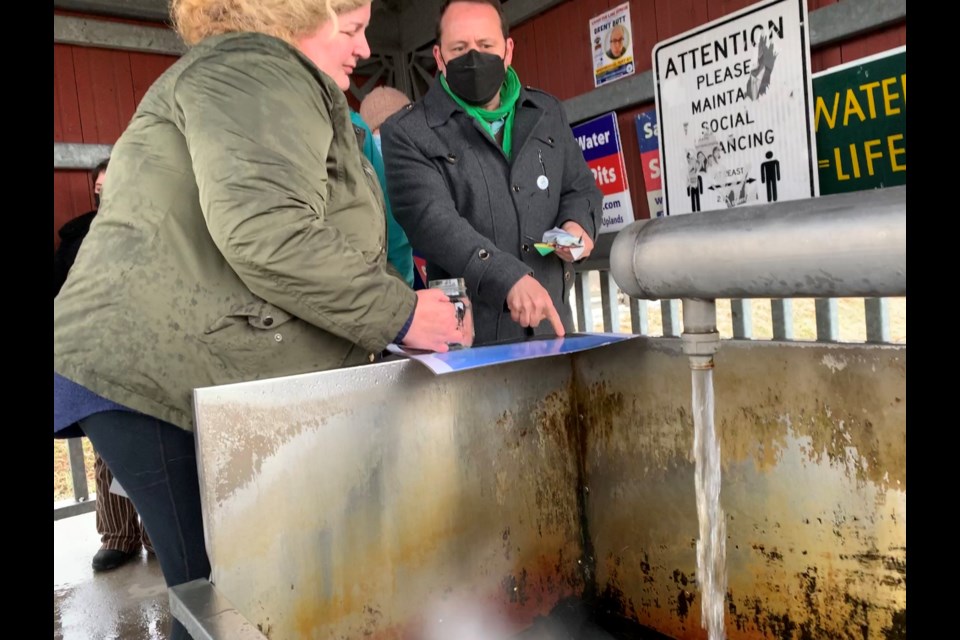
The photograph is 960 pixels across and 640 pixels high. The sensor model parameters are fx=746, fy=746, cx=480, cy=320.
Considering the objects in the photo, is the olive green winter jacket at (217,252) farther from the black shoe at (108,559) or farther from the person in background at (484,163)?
the black shoe at (108,559)

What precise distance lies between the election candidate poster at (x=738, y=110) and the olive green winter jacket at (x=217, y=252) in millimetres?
2047

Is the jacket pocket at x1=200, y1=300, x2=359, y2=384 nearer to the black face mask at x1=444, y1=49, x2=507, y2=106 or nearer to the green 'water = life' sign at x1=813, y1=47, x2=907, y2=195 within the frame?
the black face mask at x1=444, y1=49, x2=507, y2=106

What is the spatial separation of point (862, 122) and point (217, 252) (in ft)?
7.45

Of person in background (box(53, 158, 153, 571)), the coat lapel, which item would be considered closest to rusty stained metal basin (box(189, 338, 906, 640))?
the coat lapel

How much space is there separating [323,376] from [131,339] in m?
0.27

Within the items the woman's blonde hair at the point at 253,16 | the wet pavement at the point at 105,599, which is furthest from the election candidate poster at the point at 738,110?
the wet pavement at the point at 105,599

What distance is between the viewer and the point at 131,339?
1.04 meters

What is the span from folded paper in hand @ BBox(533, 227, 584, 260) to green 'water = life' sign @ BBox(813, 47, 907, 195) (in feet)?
3.97

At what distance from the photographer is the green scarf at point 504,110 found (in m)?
2.00

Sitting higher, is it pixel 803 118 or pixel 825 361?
pixel 803 118

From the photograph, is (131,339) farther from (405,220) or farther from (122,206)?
(405,220)

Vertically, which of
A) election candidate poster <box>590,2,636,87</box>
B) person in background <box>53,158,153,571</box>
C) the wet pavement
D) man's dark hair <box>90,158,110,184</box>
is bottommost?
the wet pavement

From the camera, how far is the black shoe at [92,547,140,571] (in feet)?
9.90

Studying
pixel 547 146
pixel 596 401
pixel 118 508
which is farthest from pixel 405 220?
pixel 118 508
